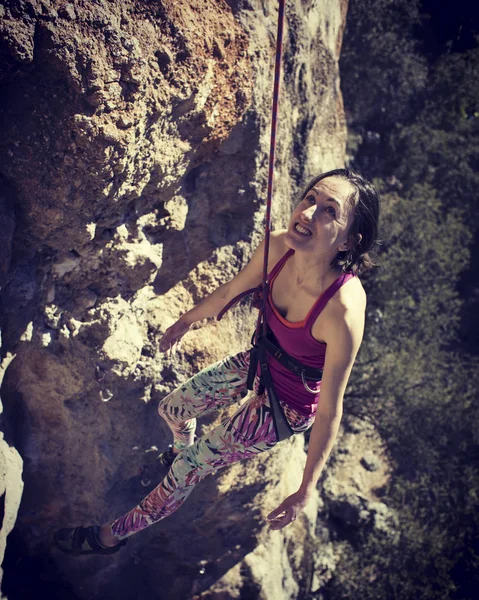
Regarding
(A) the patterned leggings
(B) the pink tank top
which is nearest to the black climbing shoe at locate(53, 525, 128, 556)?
(A) the patterned leggings

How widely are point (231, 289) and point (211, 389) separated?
549mm

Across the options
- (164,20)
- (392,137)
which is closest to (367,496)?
(392,137)

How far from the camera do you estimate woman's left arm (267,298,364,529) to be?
7.81 ft

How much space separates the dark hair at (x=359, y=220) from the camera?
98.9 inches

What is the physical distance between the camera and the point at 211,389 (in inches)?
118

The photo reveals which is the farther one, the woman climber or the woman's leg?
the woman's leg

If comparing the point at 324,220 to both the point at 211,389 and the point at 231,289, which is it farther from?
the point at 211,389

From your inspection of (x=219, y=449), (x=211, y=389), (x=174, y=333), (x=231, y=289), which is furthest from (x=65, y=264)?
(x=219, y=449)

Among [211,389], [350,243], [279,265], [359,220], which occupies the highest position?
[359,220]

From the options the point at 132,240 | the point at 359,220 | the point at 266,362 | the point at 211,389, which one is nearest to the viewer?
the point at 359,220

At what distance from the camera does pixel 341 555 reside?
593cm

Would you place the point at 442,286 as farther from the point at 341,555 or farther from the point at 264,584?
the point at 264,584

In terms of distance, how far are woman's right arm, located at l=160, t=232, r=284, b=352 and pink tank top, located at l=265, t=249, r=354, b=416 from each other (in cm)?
10

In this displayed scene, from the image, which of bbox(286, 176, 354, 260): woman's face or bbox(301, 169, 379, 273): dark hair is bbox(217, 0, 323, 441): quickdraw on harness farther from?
bbox(301, 169, 379, 273): dark hair
